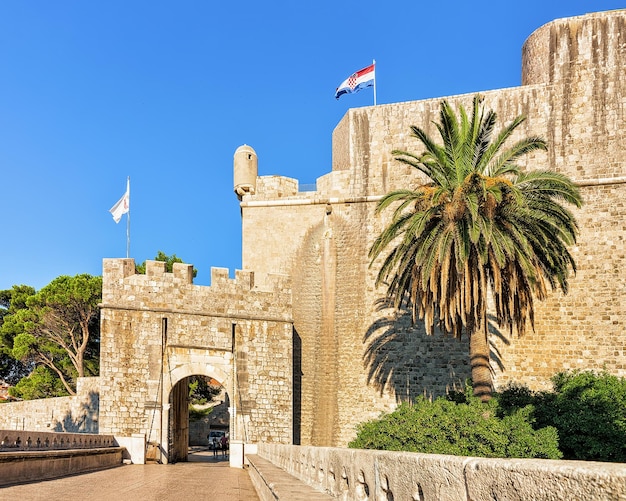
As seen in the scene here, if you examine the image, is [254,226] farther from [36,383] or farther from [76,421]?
[36,383]

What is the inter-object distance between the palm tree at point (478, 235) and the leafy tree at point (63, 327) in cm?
1925

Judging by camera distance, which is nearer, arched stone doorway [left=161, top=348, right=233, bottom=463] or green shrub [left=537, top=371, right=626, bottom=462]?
green shrub [left=537, top=371, right=626, bottom=462]

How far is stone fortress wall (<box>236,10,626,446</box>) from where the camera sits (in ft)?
66.4

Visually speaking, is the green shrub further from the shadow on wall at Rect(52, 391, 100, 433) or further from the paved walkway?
the shadow on wall at Rect(52, 391, 100, 433)

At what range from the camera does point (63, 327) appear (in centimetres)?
3177

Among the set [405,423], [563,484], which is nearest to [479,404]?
[405,423]

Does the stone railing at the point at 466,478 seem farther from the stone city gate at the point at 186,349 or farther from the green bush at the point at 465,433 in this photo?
the stone city gate at the point at 186,349

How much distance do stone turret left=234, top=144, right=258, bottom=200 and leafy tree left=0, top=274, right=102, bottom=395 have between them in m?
10.6

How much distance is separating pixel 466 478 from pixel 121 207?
21395 mm

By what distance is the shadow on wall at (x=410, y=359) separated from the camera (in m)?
21.0

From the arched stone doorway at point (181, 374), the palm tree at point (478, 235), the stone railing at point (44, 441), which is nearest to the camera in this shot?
the stone railing at point (44, 441)

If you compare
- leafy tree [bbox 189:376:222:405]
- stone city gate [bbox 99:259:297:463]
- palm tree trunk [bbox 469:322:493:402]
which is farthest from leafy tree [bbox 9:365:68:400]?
palm tree trunk [bbox 469:322:493:402]

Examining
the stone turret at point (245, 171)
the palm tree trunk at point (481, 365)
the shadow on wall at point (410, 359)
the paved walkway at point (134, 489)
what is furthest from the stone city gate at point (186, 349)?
the palm tree trunk at point (481, 365)

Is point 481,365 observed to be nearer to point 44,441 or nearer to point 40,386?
point 44,441
